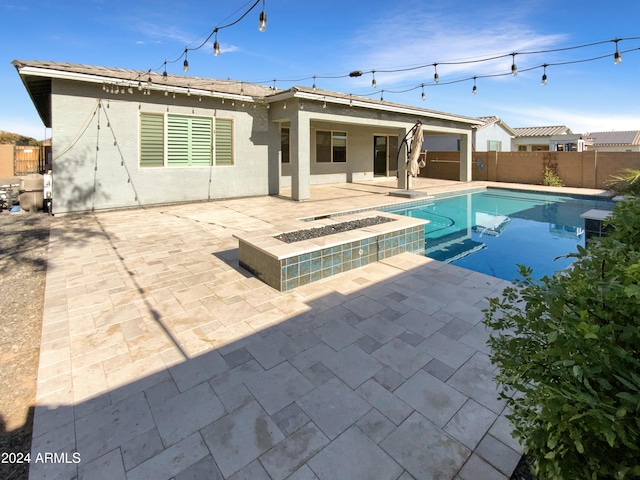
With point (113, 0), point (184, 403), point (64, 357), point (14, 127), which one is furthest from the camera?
point (14, 127)

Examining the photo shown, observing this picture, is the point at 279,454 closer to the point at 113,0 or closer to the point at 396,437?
the point at 396,437

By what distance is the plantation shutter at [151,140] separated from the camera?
955 centimetres

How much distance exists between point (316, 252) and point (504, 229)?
21.4ft

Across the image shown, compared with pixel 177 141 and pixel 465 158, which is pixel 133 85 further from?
pixel 465 158

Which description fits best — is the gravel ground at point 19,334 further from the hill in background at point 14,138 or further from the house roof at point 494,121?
the hill in background at point 14,138

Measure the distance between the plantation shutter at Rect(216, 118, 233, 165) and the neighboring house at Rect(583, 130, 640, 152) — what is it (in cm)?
3309

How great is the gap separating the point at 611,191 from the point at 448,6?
9662 millimetres

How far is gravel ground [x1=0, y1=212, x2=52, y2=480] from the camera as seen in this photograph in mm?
2126

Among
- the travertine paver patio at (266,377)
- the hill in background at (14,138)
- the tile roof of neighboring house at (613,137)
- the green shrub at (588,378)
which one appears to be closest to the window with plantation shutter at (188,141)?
the travertine paver patio at (266,377)

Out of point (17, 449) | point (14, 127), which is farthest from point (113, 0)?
point (14, 127)

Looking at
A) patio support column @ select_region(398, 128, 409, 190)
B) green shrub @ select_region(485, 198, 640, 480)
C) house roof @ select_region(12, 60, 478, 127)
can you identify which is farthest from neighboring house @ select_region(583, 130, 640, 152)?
green shrub @ select_region(485, 198, 640, 480)

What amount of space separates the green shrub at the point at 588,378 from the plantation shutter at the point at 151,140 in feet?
34.2

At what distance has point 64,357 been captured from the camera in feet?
9.43

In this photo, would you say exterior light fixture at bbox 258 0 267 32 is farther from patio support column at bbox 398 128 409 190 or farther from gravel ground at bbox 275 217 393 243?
patio support column at bbox 398 128 409 190
